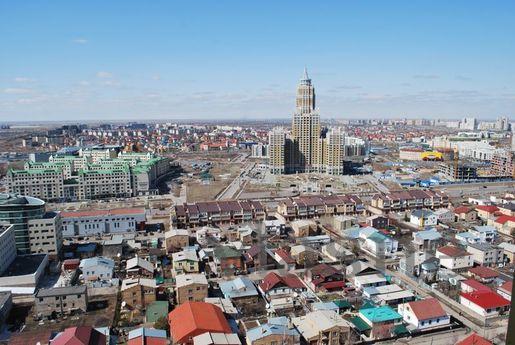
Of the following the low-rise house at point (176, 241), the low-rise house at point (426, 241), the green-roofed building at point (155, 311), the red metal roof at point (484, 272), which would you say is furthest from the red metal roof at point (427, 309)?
the low-rise house at point (176, 241)

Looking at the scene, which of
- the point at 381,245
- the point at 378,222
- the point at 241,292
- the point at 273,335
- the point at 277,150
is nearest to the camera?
the point at 273,335

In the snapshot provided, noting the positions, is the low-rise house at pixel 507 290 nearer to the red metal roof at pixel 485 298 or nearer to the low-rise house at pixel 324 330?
the red metal roof at pixel 485 298

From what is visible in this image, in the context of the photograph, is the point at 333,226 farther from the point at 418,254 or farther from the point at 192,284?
the point at 192,284

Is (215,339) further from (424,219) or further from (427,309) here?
(424,219)

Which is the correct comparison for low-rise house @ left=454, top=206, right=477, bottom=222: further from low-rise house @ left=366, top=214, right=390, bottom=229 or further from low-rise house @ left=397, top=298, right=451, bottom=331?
low-rise house @ left=397, top=298, right=451, bottom=331

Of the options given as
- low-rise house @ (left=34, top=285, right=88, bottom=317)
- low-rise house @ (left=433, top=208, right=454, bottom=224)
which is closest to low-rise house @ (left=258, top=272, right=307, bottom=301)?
low-rise house @ (left=34, top=285, right=88, bottom=317)

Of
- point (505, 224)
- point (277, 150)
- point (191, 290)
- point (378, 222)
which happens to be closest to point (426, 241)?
point (378, 222)

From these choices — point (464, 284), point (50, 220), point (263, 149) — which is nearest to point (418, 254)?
point (464, 284)
